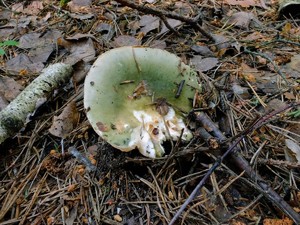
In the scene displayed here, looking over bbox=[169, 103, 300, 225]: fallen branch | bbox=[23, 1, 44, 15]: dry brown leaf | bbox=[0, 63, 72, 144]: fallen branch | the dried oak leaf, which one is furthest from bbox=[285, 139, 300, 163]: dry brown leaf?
bbox=[23, 1, 44, 15]: dry brown leaf

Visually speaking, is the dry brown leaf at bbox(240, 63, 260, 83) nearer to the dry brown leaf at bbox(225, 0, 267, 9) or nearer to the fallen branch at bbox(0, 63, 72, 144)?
the dry brown leaf at bbox(225, 0, 267, 9)

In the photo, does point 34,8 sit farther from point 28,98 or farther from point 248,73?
point 248,73

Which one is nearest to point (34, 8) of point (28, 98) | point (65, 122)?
point (28, 98)

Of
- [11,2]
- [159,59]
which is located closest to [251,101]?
[159,59]

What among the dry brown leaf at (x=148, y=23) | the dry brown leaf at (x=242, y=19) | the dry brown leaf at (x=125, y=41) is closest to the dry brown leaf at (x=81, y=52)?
the dry brown leaf at (x=125, y=41)

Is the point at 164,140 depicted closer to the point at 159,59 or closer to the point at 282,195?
the point at 159,59

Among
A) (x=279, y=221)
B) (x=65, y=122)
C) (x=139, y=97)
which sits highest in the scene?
(x=139, y=97)
